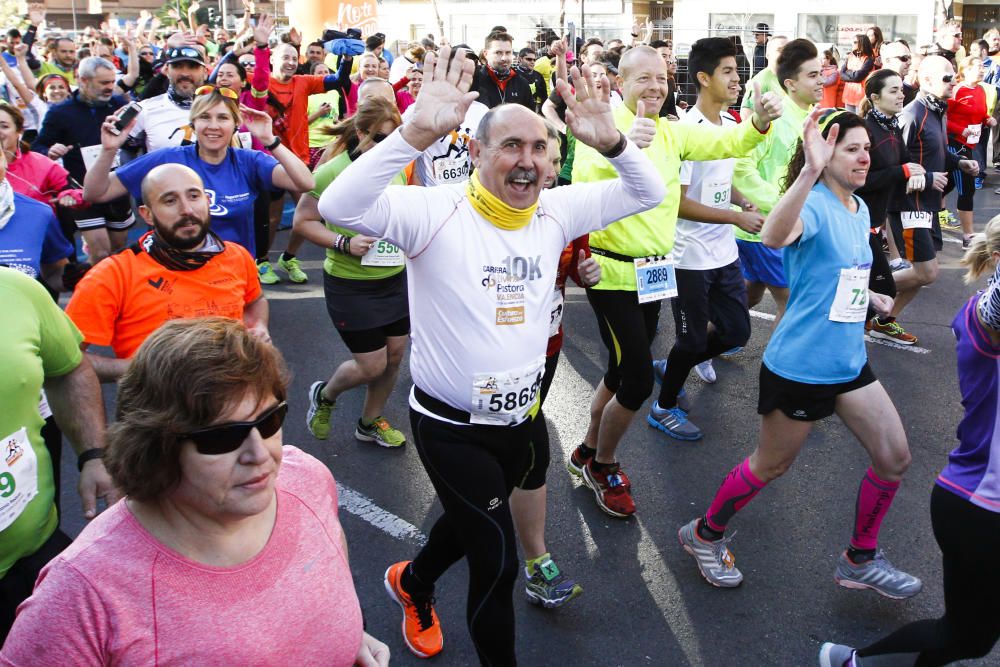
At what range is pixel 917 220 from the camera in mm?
6500

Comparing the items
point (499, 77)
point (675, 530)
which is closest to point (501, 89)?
point (499, 77)

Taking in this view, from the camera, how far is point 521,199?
2.80 metres

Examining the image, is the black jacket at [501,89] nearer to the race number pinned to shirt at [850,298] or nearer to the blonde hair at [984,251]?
the race number pinned to shirt at [850,298]

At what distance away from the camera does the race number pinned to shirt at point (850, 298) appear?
11.0 ft

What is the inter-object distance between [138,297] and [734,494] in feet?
7.93

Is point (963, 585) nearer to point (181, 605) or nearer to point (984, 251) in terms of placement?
point (984, 251)

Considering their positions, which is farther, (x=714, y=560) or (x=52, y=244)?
(x=52, y=244)

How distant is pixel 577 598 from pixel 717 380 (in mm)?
2711

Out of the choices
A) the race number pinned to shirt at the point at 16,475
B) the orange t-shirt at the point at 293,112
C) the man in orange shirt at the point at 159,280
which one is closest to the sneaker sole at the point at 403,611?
the man in orange shirt at the point at 159,280

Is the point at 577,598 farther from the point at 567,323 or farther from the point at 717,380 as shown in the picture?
the point at 567,323

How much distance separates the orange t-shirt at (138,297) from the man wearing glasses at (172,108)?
316 cm

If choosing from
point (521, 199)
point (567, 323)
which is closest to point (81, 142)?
point (567, 323)

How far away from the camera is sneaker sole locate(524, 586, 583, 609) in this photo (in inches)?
136

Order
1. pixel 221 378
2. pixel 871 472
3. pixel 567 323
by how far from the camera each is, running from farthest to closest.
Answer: pixel 567 323 < pixel 871 472 < pixel 221 378
